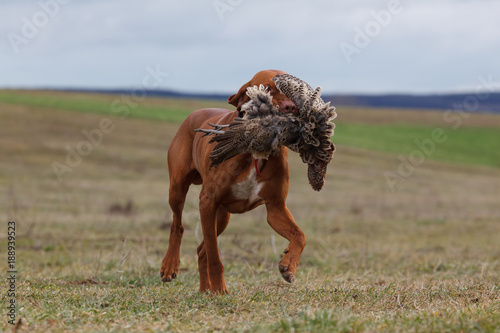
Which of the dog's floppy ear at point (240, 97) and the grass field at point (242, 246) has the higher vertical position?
the dog's floppy ear at point (240, 97)

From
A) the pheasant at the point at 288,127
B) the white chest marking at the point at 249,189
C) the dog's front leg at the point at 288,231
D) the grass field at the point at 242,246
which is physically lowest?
the grass field at the point at 242,246

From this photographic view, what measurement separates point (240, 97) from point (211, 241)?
1.31m

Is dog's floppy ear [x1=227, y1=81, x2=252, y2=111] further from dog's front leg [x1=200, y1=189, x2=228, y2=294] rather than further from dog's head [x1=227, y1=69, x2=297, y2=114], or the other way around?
dog's front leg [x1=200, y1=189, x2=228, y2=294]

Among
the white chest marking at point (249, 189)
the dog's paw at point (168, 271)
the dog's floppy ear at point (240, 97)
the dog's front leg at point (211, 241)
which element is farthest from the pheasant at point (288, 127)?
the dog's paw at point (168, 271)

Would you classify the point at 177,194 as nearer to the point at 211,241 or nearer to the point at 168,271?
the point at 168,271

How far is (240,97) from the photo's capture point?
18.9ft

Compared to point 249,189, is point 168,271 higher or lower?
lower

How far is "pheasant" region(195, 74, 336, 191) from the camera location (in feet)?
17.2

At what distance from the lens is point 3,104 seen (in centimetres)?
4378

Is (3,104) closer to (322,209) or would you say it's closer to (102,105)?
(102,105)

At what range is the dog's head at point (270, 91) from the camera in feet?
17.5

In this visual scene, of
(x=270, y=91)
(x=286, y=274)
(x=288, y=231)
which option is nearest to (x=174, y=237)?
(x=288, y=231)

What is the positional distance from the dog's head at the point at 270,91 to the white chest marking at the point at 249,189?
0.60 m

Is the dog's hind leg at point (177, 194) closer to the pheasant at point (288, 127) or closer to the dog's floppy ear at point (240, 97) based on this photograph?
the dog's floppy ear at point (240, 97)
